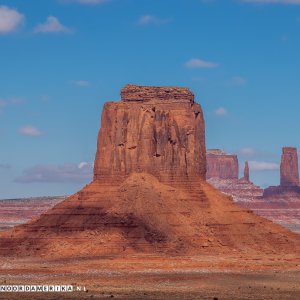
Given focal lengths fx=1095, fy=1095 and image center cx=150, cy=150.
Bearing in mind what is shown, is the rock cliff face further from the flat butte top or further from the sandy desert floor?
the sandy desert floor

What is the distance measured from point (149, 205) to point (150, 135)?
31.8ft

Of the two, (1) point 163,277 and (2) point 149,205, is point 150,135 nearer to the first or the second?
(2) point 149,205

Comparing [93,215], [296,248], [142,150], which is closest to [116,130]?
[142,150]

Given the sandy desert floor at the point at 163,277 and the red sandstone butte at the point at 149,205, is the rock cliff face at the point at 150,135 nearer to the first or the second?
the red sandstone butte at the point at 149,205

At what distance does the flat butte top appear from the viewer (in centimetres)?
12562

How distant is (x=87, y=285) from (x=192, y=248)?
32651 mm

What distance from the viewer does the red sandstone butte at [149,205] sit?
378ft

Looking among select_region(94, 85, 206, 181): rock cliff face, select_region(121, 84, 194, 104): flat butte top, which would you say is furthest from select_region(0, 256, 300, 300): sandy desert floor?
select_region(121, 84, 194, 104): flat butte top

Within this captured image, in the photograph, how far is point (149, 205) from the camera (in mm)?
118375

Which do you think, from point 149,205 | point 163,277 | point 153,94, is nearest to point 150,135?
point 153,94

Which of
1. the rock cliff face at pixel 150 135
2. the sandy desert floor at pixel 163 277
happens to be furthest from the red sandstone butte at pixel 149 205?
the sandy desert floor at pixel 163 277

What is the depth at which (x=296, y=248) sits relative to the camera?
4734 inches

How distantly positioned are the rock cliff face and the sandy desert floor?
Result: 16.7 metres

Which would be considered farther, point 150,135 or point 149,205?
point 150,135
